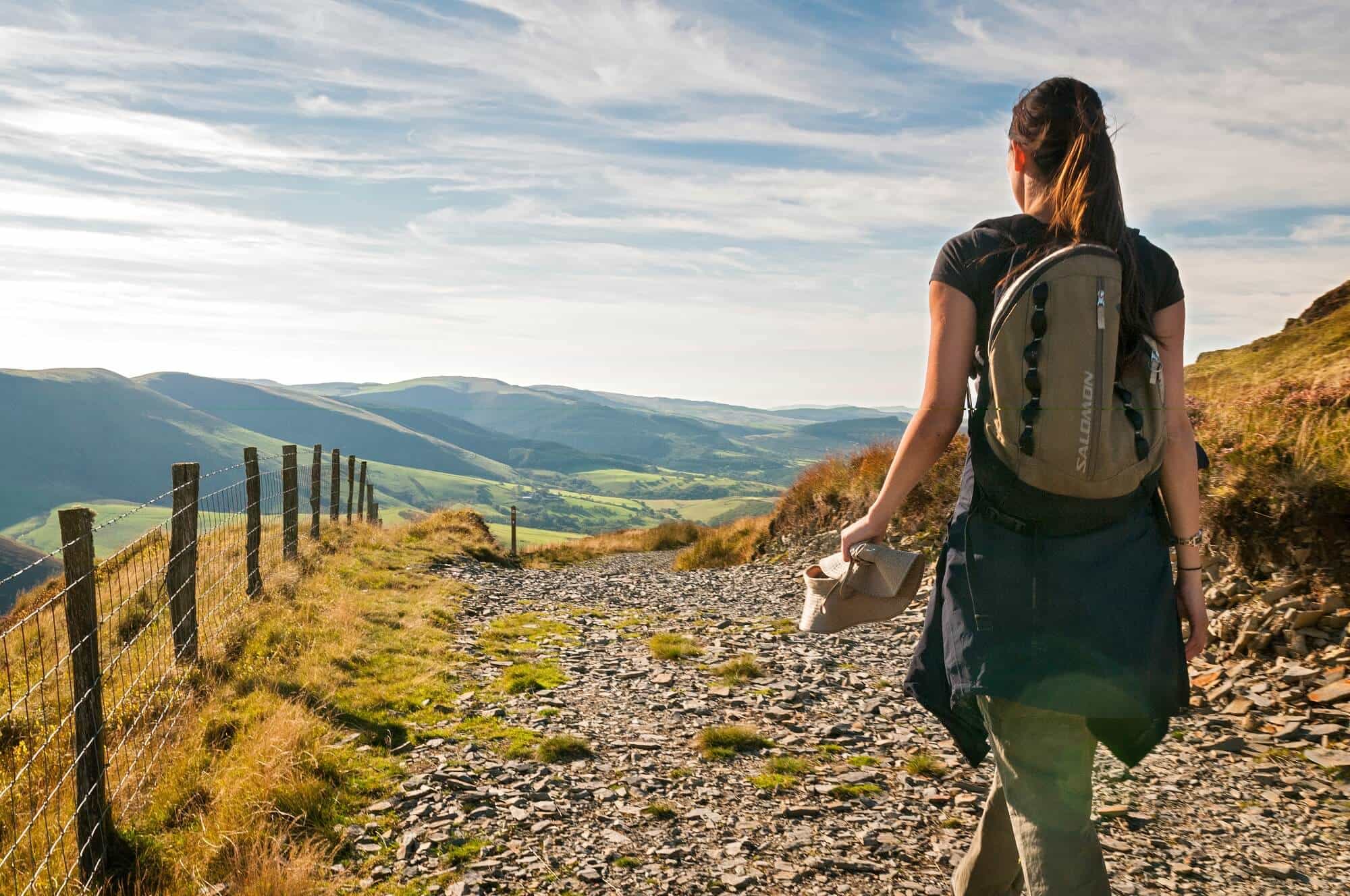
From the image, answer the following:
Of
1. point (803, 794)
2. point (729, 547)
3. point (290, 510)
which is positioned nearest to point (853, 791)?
point (803, 794)

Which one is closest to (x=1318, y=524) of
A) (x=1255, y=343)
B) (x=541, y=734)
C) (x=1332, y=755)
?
(x=1332, y=755)

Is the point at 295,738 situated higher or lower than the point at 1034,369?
lower

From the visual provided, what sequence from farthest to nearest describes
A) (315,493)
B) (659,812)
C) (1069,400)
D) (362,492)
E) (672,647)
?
(362,492)
(315,493)
(672,647)
(659,812)
(1069,400)

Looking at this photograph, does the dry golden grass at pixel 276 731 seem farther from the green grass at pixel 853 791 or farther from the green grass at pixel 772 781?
the green grass at pixel 853 791

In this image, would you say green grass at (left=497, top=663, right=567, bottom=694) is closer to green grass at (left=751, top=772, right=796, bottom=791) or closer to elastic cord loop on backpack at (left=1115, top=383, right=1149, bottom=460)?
green grass at (left=751, top=772, right=796, bottom=791)

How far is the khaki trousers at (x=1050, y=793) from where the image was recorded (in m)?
2.58

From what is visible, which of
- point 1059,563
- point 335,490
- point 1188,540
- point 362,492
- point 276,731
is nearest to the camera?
point 1059,563

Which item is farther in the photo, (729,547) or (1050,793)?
(729,547)

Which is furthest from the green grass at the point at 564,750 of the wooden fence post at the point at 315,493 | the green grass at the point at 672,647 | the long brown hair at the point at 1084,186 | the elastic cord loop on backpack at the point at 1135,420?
the wooden fence post at the point at 315,493

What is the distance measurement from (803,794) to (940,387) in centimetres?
412

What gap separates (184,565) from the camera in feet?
29.5

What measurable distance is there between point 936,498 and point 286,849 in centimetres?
1353

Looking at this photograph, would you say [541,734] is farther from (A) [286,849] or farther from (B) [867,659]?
(B) [867,659]

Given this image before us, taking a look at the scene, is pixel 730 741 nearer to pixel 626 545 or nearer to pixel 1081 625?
pixel 1081 625
